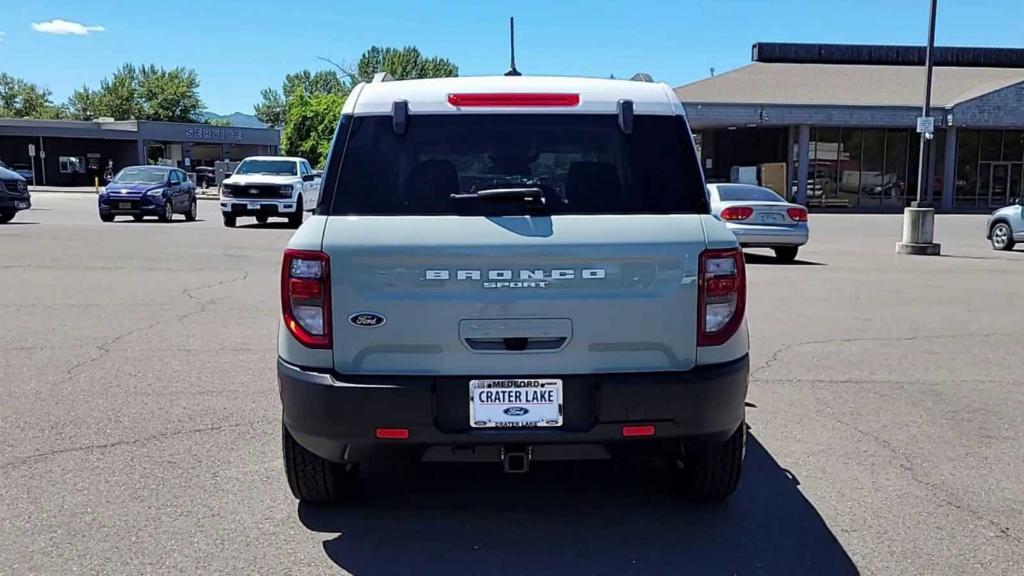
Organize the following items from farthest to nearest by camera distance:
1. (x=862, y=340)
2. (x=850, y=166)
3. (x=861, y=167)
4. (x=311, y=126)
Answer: (x=311, y=126) < (x=861, y=167) < (x=850, y=166) < (x=862, y=340)

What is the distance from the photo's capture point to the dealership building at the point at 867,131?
39594mm

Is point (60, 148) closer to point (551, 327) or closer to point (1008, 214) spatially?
point (1008, 214)

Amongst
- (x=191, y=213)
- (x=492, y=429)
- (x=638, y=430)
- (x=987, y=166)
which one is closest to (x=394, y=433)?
(x=492, y=429)

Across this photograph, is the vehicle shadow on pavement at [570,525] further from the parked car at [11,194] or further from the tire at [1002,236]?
the parked car at [11,194]

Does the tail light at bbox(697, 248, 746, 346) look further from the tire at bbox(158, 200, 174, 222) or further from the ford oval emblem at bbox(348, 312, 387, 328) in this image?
the tire at bbox(158, 200, 174, 222)

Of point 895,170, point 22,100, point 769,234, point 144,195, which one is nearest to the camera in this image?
point 769,234

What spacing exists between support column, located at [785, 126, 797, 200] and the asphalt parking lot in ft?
110

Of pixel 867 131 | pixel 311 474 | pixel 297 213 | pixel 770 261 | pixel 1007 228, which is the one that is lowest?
pixel 770 261

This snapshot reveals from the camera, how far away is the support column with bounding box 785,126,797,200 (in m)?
41.9

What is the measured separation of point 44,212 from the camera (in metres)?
31.0

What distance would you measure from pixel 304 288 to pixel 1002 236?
20.1m

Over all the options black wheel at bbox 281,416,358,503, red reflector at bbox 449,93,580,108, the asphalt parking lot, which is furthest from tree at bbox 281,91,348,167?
red reflector at bbox 449,93,580,108

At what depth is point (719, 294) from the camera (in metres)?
3.72

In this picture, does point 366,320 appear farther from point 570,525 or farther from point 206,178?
point 206,178
